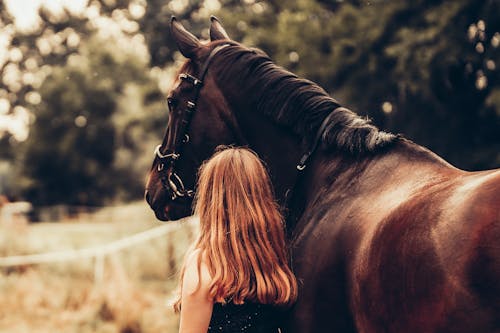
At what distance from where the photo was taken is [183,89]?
3.32 meters

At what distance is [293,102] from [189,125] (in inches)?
26.1

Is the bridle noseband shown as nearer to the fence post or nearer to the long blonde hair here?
the long blonde hair

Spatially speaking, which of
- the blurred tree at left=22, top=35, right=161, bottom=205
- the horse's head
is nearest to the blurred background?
the horse's head

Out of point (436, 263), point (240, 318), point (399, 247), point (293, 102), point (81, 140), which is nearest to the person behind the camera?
point (436, 263)

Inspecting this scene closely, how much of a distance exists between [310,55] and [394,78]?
1.99 metres

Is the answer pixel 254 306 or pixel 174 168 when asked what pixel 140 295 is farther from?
pixel 254 306

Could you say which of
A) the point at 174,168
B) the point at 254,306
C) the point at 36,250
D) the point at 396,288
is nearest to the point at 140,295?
the point at 36,250

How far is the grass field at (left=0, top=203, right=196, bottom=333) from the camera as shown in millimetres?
6984

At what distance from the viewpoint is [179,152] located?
340cm

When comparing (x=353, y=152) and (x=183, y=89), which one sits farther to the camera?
(x=183, y=89)

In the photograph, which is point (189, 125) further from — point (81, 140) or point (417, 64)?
point (81, 140)

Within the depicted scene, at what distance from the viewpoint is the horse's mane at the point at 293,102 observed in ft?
8.75

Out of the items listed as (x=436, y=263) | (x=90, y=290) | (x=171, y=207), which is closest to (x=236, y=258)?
(x=436, y=263)

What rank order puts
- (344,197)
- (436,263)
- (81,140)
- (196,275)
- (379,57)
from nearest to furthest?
1. (436,263)
2. (196,275)
3. (344,197)
4. (379,57)
5. (81,140)
